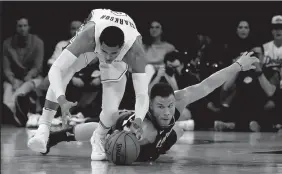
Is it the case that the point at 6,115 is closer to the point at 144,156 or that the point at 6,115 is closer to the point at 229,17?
the point at 229,17

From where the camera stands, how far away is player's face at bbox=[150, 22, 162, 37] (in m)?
10.6

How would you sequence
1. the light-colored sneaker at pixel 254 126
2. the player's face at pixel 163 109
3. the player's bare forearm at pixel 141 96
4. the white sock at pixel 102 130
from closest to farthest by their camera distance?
the player's bare forearm at pixel 141 96
the player's face at pixel 163 109
the white sock at pixel 102 130
the light-colored sneaker at pixel 254 126

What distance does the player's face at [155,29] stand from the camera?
34.9 feet

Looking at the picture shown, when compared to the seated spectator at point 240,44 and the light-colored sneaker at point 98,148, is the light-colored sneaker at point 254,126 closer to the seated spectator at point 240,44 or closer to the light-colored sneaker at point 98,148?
the seated spectator at point 240,44

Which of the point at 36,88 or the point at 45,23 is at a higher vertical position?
the point at 45,23

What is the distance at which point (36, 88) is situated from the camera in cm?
1037

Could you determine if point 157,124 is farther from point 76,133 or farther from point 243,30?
point 243,30

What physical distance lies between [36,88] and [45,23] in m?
1.98

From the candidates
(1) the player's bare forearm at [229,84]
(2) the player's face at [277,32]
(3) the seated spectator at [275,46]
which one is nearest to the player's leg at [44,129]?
(1) the player's bare forearm at [229,84]

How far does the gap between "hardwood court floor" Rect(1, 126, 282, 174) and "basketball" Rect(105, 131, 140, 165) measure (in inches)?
3.1

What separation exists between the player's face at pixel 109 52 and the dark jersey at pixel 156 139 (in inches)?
23.4

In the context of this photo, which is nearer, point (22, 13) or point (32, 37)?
point (32, 37)

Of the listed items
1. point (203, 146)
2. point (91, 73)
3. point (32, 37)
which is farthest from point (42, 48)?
point (203, 146)

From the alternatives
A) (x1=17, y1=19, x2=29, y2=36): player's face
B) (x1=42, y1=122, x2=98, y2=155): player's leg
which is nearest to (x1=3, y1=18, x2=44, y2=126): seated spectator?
(x1=17, y1=19, x2=29, y2=36): player's face
